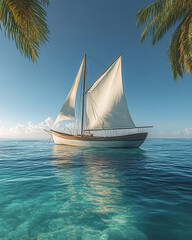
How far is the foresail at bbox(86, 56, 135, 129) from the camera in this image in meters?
22.3

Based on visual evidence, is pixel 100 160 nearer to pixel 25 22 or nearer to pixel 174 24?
pixel 25 22

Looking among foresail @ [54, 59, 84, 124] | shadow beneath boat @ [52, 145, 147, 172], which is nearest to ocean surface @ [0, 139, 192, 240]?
shadow beneath boat @ [52, 145, 147, 172]

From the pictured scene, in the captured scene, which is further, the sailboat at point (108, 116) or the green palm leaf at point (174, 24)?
the sailboat at point (108, 116)

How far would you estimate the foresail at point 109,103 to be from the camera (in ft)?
73.3

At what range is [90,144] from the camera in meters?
21.7

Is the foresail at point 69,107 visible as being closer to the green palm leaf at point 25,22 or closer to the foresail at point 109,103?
the foresail at point 109,103

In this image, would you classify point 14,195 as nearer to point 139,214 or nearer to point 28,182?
point 28,182

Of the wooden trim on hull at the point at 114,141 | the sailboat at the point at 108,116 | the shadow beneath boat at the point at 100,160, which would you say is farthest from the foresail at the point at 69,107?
the shadow beneath boat at the point at 100,160

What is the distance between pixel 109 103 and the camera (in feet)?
75.0

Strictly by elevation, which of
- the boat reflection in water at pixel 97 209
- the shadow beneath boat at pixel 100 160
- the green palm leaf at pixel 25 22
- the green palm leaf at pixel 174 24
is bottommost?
the shadow beneath boat at pixel 100 160

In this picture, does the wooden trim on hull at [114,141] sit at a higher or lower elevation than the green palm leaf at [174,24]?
lower

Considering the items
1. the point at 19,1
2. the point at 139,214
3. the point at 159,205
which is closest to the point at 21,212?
the point at 139,214

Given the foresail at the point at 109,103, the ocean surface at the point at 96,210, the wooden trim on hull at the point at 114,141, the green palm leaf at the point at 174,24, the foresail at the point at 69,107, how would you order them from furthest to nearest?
1. the foresail at the point at 69,107
2. the foresail at the point at 109,103
3. the wooden trim on hull at the point at 114,141
4. the green palm leaf at the point at 174,24
5. the ocean surface at the point at 96,210

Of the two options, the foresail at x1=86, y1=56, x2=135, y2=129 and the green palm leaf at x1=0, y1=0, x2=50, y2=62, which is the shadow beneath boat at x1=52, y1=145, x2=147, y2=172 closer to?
the green palm leaf at x1=0, y1=0, x2=50, y2=62
